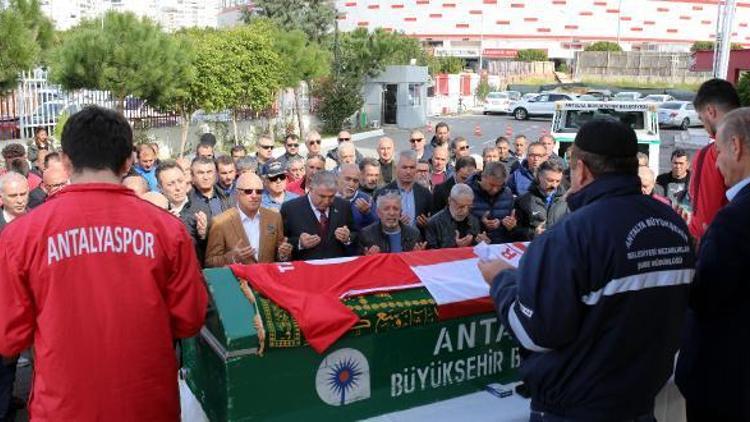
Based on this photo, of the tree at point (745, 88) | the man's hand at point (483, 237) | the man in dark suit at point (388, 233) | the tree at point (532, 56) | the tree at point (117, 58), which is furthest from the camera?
the tree at point (532, 56)

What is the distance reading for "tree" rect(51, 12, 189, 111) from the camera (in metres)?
13.6

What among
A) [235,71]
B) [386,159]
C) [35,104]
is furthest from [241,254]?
[235,71]

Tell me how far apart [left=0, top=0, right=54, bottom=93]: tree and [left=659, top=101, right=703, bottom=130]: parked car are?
28075mm

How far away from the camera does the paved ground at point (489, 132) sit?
85.2 ft

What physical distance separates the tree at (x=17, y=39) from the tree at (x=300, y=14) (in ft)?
117

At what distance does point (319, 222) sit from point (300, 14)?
151ft

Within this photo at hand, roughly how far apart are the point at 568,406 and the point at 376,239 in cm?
294

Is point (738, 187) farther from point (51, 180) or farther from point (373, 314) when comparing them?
point (51, 180)

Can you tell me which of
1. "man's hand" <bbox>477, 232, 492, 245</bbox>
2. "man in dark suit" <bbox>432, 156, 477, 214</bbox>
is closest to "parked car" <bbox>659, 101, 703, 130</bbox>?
"man in dark suit" <bbox>432, 156, 477, 214</bbox>

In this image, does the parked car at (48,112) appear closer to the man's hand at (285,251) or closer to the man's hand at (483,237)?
the man's hand at (285,251)

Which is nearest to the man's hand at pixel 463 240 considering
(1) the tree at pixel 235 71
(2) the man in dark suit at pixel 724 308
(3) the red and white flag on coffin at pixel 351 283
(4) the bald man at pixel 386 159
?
(3) the red and white flag on coffin at pixel 351 283

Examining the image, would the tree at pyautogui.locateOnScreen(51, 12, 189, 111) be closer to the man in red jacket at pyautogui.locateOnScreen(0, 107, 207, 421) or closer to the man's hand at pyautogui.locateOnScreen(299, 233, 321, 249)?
the man's hand at pyautogui.locateOnScreen(299, 233, 321, 249)

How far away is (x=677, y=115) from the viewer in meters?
33.0

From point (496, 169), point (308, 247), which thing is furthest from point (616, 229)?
point (496, 169)
